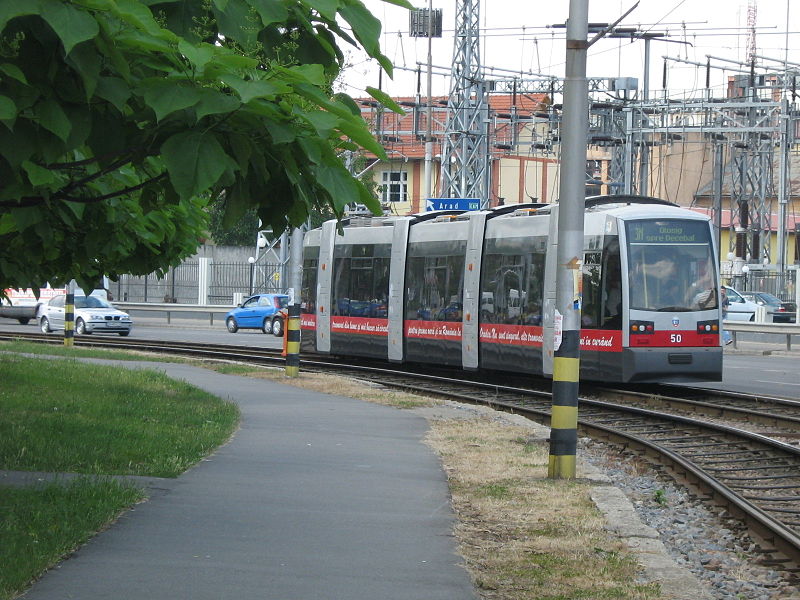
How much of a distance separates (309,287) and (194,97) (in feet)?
80.4

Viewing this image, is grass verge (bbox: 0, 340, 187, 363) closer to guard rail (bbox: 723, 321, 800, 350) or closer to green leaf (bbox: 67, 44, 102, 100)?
guard rail (bbox: 723, 321, 800, 350)

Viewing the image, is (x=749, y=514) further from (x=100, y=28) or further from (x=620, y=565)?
(x=100, y=28)

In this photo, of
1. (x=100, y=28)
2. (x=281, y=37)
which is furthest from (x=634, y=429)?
(x=100, y=28)

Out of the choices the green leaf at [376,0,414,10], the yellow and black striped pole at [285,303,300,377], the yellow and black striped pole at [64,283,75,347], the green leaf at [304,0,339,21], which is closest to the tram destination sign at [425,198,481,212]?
the yellow and black striped pole at [285,303,300,377]

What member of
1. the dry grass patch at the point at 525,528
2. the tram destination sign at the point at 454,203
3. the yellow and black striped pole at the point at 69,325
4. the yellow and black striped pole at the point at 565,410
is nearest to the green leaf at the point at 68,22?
the dry grass patch at the point at 525,528

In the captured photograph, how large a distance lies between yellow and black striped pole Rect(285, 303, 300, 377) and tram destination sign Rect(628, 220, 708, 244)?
676 cm

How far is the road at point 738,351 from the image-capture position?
79.6 feet

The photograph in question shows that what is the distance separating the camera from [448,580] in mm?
6832

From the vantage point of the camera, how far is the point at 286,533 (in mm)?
8094

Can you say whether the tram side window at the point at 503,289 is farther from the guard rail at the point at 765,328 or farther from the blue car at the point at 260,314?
the blue car at the point at 260,314

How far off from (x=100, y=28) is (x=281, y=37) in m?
1.18

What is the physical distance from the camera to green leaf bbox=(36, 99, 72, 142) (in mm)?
4824

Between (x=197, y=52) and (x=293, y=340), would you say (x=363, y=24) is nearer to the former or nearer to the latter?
(x=197, y=52)

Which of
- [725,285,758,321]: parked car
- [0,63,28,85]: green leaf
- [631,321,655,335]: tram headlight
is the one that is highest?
[0,63,28,85]: green leaf
